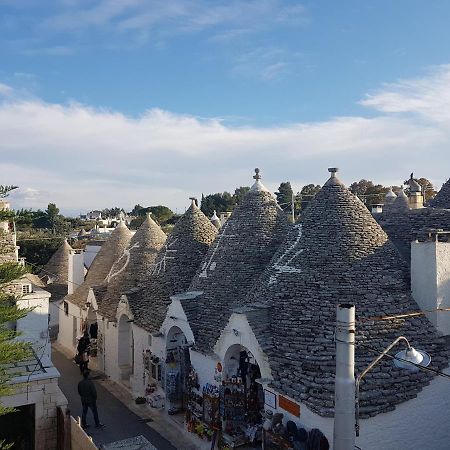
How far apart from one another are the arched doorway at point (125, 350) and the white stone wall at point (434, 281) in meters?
10.0

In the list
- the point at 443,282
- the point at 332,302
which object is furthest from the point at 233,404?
the point at 443,282

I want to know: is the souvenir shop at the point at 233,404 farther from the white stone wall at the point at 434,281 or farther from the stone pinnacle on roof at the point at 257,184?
the stone pinnacle on roof at the point at 257,184

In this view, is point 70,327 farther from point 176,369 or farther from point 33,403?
point 33,403

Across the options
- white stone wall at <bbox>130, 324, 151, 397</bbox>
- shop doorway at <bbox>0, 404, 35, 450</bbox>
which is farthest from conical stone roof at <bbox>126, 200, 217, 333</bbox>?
shop doorway at <bbox>0, 404, 35, 450</bbox>

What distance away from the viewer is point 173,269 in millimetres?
15703

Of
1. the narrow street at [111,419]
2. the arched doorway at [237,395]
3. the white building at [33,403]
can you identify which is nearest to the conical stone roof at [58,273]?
the narrow street at [111,419]

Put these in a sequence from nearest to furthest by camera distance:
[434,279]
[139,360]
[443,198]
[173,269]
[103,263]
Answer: [434,279], [443,198], [139,360], [173,269], [103,263]

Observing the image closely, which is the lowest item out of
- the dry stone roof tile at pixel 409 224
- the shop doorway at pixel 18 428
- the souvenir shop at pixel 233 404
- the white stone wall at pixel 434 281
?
the shop doorway at pixel 18 428

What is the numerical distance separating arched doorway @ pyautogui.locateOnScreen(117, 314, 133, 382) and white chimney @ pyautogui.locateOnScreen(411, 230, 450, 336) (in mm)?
9991

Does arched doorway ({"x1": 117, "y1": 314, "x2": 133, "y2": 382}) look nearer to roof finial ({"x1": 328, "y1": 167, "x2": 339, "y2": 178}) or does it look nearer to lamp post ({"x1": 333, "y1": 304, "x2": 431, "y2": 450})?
roof finial ({"x1": 328, "y1": 167, "x2": 339, "y2": 178})

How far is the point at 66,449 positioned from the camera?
425 inches

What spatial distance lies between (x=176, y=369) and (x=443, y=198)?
8759mm

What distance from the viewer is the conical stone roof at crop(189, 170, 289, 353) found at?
12234 mm

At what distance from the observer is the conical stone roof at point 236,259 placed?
12234mm
